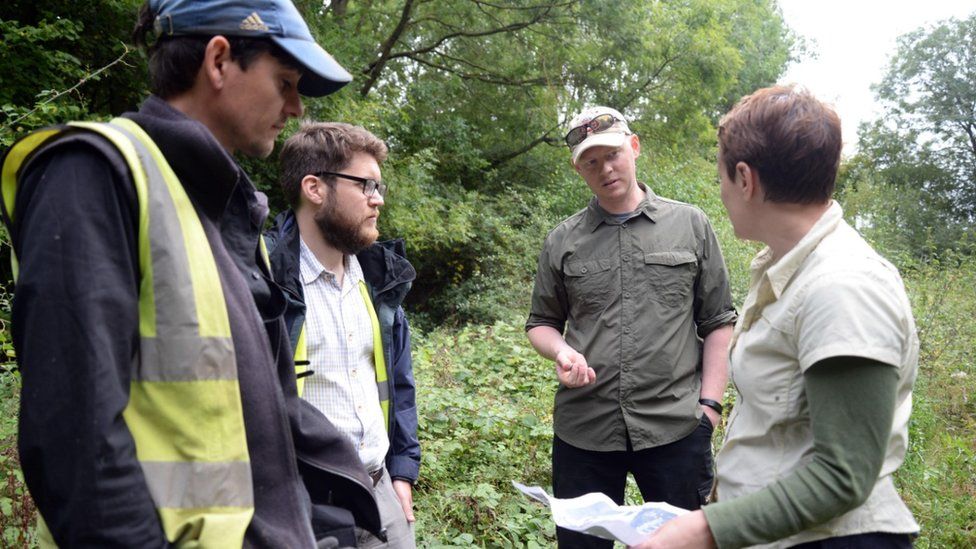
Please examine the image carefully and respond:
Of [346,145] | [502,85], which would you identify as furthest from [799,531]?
[502,85]

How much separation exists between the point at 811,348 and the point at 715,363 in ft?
5.41

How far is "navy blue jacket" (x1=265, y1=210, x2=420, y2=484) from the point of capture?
2785 millimetres

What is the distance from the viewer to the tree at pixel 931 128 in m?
27.9

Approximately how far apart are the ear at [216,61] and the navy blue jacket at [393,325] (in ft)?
3.79

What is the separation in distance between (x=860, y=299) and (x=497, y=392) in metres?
5.26

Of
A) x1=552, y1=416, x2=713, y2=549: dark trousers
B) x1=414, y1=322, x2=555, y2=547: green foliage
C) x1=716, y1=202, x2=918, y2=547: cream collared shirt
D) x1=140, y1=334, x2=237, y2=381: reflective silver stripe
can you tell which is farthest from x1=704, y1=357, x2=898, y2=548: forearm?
x1=414, y1=322, x2=555, y2=547: green foliage

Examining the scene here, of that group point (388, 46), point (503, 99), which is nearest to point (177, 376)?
point (388, 46)

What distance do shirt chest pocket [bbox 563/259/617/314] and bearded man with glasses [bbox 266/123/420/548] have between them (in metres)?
0.77

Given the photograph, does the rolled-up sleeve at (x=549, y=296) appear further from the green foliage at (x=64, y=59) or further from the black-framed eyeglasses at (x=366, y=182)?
the green foliage at (x=64, y=59)

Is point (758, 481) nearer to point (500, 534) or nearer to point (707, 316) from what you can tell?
point (707, 316)

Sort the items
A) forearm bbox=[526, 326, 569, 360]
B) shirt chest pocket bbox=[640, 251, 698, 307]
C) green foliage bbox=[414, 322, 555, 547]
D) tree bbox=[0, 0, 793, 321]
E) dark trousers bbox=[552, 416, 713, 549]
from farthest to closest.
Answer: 1. tree bbox=[0, 0, 793, 321]
2. green foliage bbox=[414, 322, 555, 547]
3. forearm bbox=[526, 326, 569, 360]
4. shirt chest pocket bbox=[640, 251, 698, 307]
5. dark trousers bbox=[552, 416, 713, 549]

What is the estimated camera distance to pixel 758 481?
5.60 ft

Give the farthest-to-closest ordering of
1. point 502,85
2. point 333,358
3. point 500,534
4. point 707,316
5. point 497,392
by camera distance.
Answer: point 502,85 < point 497,392 < point 500,534 < point 707,316 < point 333,358

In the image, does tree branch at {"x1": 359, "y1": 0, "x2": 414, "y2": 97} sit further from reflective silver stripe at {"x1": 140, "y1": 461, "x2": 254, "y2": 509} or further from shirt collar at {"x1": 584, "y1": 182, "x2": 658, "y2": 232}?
reflective silver stripe at {"x1": 140, "y1": 461, "x2": 254, "y2": 509}
